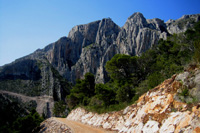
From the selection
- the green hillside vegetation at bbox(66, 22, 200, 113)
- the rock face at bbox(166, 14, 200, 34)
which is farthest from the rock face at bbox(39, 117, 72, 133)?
the rock face at bbox(166, 14, 200, 34)

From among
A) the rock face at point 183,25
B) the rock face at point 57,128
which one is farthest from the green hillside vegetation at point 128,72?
the rock face at point 183,25

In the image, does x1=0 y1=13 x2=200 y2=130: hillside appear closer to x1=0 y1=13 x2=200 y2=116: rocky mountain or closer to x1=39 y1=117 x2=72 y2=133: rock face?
x1=0 y1=13 x2=200 y2=116: rocky mountain

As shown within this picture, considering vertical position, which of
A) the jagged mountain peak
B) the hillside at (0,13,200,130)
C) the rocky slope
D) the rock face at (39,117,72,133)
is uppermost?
the jagged mountain peak

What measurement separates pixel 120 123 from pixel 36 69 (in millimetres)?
119487

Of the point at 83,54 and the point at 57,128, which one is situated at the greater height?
the point at 83,54

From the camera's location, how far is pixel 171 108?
26.8ft

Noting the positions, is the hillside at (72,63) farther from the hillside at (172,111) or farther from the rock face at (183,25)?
the hillside at (172,111)

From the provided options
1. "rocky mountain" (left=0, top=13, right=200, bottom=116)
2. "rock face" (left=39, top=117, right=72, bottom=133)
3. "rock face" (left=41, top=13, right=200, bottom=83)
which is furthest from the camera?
"rock face" (left=41, top=13, right=200, bottom=83)

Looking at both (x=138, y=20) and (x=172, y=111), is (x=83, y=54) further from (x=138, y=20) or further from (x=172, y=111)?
(x=172, y=111)

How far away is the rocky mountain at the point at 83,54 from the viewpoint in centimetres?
9581

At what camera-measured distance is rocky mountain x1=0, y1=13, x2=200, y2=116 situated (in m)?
95.8

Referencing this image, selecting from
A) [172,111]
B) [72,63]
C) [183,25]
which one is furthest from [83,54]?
[172,111]

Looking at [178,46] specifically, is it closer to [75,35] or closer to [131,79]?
[131,79]

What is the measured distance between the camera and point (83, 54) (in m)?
121
